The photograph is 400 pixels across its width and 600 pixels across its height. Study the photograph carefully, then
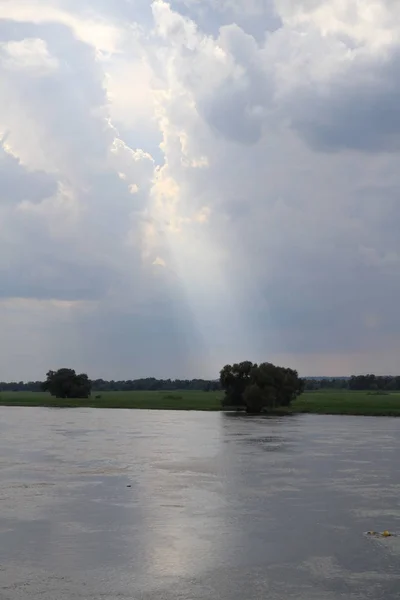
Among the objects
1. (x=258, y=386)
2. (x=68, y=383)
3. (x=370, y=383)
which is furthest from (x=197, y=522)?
(x=370, y=383)

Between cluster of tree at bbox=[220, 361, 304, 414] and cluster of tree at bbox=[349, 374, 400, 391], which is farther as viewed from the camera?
cluster of tree at bbox=[349, 374, 400, 391]

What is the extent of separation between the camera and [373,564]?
15164mm

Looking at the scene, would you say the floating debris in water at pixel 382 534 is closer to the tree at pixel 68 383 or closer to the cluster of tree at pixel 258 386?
the cluster of tree at pixel 258 386

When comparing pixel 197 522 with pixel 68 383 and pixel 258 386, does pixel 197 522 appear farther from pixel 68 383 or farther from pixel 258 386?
pixel 68 383

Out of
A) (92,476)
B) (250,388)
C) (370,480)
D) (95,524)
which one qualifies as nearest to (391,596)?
(95,524)

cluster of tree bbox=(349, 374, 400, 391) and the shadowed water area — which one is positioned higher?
cluster of tree bbox=(349, 374, 400, 391)

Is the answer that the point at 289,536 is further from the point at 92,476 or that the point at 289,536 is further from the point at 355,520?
the point at 92,476

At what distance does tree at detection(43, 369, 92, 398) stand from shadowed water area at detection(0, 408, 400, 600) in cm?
8275

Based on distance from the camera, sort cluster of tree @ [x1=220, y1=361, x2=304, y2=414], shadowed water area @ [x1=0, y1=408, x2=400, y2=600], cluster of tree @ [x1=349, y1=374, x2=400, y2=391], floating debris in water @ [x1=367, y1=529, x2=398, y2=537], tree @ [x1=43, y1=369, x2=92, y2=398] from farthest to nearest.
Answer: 1. cluster of tree @ [x1=349, y1=374, x2=400, y2=391]
2. tree @ [x1=43, y1=369, x2=92, y2=398]
3. cluster of tree @ [x1=220, y1=361, x2=304, y2=414]
4. floating debris in water @ [x1=367, y1=529, x2=398, y2=537]
5. shadowed water area @ [x1=0, y1=408, x2=400, y2=600]

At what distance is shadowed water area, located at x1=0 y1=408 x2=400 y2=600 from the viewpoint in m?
13.5

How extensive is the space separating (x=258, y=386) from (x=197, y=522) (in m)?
61.2

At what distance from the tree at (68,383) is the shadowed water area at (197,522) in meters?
82.8

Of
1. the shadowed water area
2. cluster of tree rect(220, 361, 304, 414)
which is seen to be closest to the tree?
cluster of tree rect(220, 361, 304, 414)

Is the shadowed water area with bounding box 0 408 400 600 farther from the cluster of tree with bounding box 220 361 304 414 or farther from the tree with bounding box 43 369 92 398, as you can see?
the tree with bounding box 43 369 92 398
